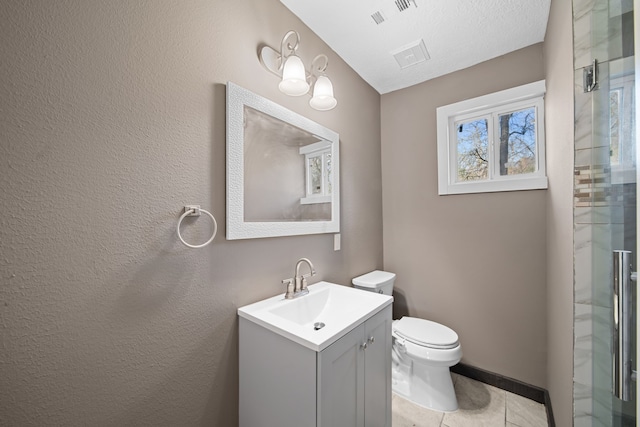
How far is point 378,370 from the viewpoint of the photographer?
1.17 meters

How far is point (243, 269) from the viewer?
1.16m

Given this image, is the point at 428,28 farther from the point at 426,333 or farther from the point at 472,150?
the point at 426,333

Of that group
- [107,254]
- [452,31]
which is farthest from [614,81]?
[107,254]

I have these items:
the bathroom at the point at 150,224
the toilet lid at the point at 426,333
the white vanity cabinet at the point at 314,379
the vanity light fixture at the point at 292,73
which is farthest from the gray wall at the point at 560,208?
the vanity light fixture at the point at 292,73

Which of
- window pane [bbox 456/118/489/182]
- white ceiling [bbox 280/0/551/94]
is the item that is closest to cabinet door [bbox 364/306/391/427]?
window pane [bbox 456/118/489/182]

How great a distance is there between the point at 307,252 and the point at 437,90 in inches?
69.8

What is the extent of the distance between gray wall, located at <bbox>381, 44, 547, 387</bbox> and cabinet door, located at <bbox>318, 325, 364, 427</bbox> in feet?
4.14

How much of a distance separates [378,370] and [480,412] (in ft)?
3.20

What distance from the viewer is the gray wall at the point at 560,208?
3.33 feet

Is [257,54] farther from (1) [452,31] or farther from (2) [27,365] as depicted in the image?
(2) [27,365]

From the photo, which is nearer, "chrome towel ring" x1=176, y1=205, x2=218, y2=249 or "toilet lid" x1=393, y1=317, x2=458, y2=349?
"chrome towel ring" x1=176, y1=205, x2=218, y2=249

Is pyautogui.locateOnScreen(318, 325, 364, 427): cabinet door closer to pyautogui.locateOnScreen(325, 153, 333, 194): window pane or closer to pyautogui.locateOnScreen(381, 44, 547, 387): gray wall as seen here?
pyautogui.locateOnScreen(325, 153, 333, 194): window pane

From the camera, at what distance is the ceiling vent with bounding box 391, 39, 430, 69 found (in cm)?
170

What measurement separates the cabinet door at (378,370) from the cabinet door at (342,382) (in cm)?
5
